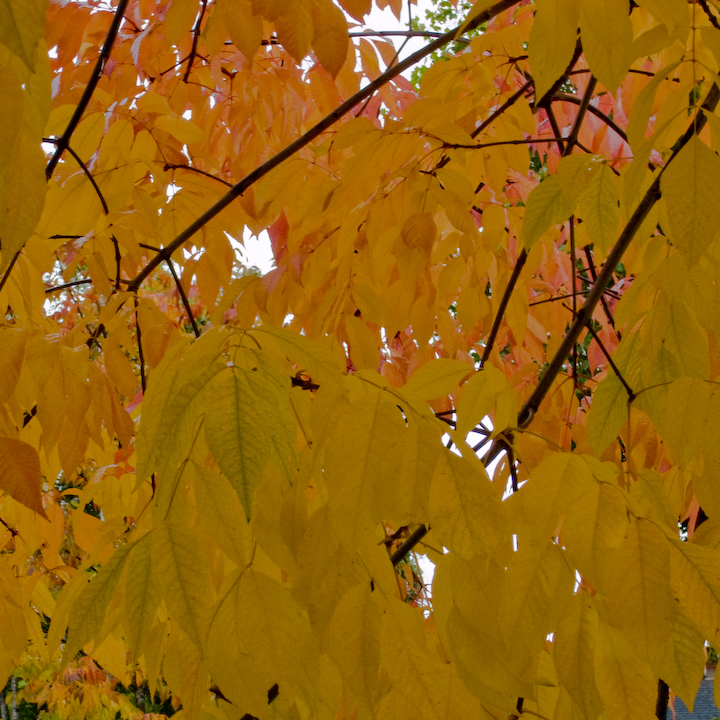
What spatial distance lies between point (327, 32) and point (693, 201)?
1.38 ft

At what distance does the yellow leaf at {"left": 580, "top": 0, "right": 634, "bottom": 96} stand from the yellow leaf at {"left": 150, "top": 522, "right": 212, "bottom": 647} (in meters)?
0.55

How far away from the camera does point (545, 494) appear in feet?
2.04

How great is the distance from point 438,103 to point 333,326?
387 millimetres

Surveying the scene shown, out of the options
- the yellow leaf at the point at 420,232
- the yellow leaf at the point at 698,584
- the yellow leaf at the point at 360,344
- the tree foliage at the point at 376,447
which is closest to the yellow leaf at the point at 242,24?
the tree foliage at the point at 376,447

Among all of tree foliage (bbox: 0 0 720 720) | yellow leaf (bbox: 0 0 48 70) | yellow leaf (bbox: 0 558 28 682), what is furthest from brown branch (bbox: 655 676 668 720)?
yellow leaf (bbox: 0 0 48 70)

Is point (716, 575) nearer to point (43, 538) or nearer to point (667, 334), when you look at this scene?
point (667, 334)

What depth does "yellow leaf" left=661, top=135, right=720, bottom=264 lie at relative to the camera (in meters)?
0.63

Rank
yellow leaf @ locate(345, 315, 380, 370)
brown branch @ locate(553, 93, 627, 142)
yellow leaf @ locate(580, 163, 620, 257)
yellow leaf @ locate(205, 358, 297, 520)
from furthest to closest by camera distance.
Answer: brown branch @ locate(553, 93, 627, 142) → yellow leaf @ locate(345, 315, 380, 370) → yellow leaf @ locate(580, 163, 620, 257) → yellow leaf @ locate(205, 358, 297, 520)

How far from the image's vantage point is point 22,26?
1.24 feet

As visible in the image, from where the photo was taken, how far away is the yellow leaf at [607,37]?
0.63 metres

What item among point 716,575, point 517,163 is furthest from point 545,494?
point 517,163

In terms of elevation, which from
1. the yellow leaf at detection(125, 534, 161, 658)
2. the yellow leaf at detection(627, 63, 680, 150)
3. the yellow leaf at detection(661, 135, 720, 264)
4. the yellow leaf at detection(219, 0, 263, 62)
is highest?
the yellow leaf at detection(219, 0, 263, 62)

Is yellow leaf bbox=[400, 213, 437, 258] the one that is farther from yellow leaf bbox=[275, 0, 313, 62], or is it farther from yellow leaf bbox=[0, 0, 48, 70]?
yellow leaf bbox=[0, 0, 48, 70]

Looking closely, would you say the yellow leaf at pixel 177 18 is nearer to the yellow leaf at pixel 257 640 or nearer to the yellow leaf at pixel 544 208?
the yellow leaf at pixel 544 208
